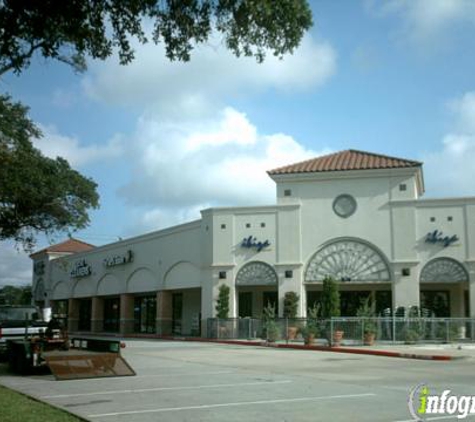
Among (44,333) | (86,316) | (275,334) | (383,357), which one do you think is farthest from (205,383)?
(86,316)

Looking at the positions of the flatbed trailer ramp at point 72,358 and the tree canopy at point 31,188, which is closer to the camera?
the flatbed trailer ramp at point 72,358

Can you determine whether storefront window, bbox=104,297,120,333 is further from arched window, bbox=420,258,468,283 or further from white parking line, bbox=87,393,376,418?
white parking line, bbox=87,393,376,418

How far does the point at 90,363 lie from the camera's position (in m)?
16.1

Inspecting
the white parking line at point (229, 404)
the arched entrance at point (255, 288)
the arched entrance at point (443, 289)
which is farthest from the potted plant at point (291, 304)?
the white parking line at point (229, 404)

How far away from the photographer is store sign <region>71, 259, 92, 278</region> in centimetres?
5234

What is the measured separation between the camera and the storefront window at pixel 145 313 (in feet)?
148

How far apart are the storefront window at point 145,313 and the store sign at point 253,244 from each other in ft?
34.7

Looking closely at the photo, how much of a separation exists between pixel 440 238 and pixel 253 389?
23.5 metres

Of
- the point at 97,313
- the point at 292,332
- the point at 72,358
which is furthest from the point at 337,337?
the point at 97,313

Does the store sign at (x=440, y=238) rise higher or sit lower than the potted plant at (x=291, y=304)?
higher

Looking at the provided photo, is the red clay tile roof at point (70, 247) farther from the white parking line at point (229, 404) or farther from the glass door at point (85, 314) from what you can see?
the white parking line at point (229, 404)

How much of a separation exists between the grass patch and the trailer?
3.95 m

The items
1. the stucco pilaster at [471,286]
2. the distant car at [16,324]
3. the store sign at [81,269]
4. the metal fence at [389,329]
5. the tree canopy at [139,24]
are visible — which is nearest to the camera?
the tree canopy at [139,24]

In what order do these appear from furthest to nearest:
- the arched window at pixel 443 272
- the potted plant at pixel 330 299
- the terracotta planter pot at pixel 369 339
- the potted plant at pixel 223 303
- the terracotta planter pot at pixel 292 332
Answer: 1. the potted plant at pixel 223 303
2. the potted plant at pixel 330 299
3. the arched window at pixel 443 272
4. the terracotta planter pot at pixel 292 332
5. the terracotta planter pot at pixel 369 339
